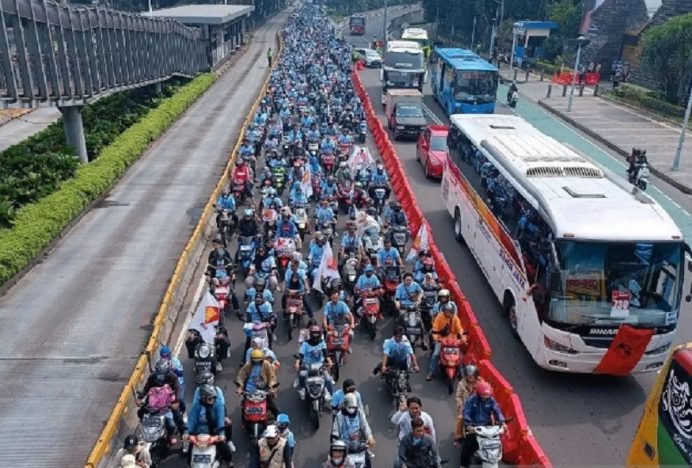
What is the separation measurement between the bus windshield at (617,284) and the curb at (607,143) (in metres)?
15.4

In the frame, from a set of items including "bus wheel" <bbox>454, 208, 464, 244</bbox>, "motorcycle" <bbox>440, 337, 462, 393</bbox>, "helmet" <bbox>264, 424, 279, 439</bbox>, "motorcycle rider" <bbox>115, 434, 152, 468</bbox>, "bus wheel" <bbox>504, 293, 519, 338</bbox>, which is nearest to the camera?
"motorcycle rider" <bbox>115, 434, 152, 468</bbox>

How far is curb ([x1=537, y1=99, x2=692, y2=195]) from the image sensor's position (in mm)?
25461

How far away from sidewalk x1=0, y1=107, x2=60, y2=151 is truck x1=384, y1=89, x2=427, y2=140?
18.7 m

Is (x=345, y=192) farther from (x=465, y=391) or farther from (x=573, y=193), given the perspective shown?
(x=465, y=391)

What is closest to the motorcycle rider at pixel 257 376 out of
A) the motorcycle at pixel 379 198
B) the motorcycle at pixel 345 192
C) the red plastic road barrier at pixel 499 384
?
the red plastic road barrier at pixel 499 384

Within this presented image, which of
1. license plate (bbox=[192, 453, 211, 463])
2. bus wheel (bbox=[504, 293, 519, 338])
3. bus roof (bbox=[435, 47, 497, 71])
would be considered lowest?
bus wheel (bbox=[504, 293, 519, 338])

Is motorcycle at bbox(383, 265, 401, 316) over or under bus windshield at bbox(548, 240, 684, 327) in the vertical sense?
under

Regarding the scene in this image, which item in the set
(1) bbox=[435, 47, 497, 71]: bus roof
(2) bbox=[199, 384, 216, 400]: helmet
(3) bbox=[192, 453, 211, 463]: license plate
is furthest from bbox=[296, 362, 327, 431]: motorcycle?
(1) bbox=[435, 47, 497, 71]: bus roof

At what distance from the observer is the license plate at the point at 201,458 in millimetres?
9227

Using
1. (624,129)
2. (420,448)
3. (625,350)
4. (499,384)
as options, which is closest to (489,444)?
(420,448)

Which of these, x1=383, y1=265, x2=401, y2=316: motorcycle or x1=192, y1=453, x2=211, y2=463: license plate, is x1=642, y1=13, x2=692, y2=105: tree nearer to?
x1=383, y1=265, x2=401, y2=316: motorcycle

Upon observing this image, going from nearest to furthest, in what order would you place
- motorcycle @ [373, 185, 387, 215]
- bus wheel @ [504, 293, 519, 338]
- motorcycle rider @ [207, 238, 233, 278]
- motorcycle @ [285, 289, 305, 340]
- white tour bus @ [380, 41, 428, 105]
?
1. bus wheel @ [504, 293, 519, 338]
2. motorcycle @ [285, 289, 305, 340]
3. motorcycle rider @ [207, 238, 233, 278]
4. motorcycle @ [373, 185, 387, 215]
5. white tour bus @ [380, 41, 428, 105]

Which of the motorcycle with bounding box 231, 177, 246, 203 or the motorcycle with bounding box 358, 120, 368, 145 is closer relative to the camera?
the motorcycle with bounding box 231, 177, 246, 203

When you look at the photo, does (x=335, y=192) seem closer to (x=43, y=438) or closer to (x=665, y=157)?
(x=43, y=438)
